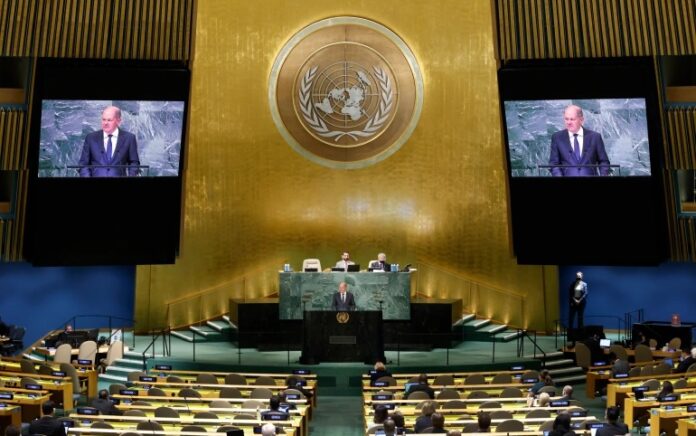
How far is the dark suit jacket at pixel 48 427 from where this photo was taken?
11187mm

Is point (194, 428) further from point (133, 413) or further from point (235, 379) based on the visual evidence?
point (235, 379)

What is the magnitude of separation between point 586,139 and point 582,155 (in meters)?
0.30

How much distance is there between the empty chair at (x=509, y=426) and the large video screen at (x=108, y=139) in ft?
30.9

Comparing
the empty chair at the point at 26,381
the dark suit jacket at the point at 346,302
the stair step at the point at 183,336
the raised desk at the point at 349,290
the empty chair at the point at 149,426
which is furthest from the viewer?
Answer: the stair step at the point at 183,336

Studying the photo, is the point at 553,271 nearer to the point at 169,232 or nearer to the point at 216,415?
the point at 169,232

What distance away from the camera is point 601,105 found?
62.1 feet

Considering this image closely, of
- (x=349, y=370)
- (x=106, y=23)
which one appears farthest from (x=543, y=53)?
(x=106, y=23)

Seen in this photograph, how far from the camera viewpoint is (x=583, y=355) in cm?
1895

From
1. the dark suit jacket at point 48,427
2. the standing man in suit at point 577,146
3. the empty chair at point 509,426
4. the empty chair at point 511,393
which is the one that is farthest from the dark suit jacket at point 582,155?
the dark suit jacket at point 48,427

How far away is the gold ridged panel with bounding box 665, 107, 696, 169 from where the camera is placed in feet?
65.8

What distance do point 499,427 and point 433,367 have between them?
6.76 metres

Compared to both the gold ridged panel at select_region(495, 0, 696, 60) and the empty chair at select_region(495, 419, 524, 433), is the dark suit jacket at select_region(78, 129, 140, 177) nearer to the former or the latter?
the gold ridged panel at select_region(495, 0, 696, 60)

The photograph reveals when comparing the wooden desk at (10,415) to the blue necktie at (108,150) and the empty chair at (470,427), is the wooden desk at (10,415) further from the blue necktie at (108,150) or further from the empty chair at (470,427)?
the blue necktie at (108,150)

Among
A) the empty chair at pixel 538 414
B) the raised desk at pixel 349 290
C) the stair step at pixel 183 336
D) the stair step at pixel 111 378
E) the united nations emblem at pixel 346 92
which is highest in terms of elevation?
the united nations emblem at pixel 346 92
